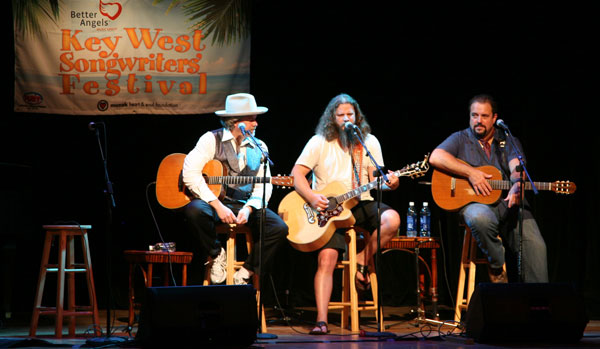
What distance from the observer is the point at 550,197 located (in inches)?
272

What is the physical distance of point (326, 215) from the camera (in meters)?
5.28

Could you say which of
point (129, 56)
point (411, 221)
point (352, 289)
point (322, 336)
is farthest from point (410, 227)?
point (129, 56)

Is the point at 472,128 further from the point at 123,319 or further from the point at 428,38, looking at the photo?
the point at 123,319

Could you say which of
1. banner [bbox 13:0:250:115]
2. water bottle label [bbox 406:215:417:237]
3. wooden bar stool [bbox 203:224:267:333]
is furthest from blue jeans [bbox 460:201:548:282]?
banner [bbox 13:0:250:115]

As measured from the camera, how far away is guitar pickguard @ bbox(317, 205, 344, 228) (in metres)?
5.27

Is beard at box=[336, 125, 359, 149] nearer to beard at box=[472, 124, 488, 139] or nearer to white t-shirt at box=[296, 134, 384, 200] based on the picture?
white t-shirt at box=[296, 134, 384, 200]

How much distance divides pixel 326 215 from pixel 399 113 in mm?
2086

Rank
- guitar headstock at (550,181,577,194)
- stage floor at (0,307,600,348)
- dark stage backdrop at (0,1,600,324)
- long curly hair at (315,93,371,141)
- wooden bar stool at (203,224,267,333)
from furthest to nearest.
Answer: dark stage backdrop at (0,1,600,324), long curly hair at (315,93,371,141), guitar headstock at (550,181,577,194), wooden bar stool at (203,224,267,333), stage floor at (0,307,600,348)

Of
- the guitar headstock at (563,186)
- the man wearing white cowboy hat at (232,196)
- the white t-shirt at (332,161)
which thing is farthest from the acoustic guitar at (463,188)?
the man wearing white cowboy hat at (232,196)

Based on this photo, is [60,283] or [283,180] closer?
[60,283]

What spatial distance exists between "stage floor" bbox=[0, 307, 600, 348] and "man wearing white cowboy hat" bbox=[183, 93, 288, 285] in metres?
0.63

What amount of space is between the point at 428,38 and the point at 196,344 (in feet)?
13.6

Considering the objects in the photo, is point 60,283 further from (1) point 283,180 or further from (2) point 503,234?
(2) point 503,234

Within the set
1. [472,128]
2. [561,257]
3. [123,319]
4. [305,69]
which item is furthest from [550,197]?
[123,319]
